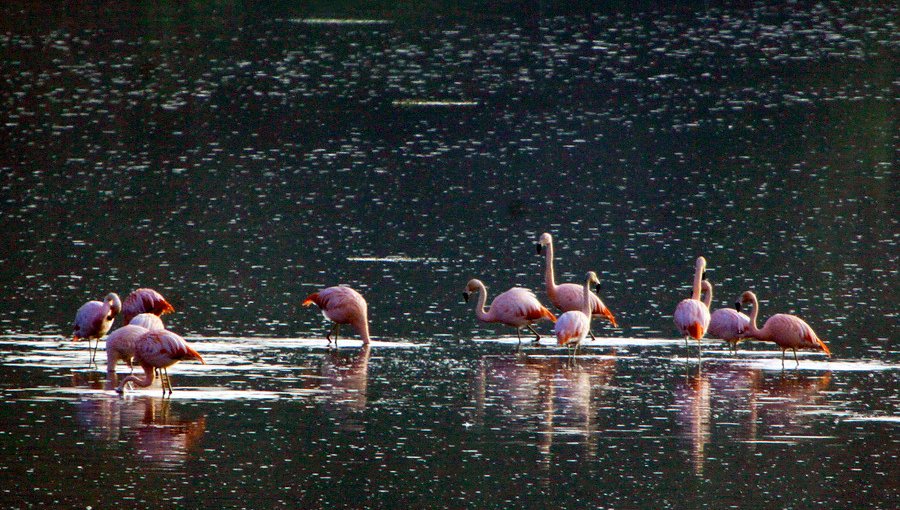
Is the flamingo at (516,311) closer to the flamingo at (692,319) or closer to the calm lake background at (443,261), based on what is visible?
the calm lake background at (443,261)

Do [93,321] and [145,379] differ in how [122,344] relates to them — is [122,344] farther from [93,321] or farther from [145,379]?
[93,321]

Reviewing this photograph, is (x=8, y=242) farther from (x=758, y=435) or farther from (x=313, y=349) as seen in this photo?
(x=758, y=435)

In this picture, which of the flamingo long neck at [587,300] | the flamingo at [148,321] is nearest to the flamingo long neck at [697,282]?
the flamingo long neck at [587,300]

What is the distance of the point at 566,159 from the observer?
24953 millimetres

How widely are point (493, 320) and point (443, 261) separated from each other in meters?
3.03

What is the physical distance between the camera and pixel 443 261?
1795 centimetres

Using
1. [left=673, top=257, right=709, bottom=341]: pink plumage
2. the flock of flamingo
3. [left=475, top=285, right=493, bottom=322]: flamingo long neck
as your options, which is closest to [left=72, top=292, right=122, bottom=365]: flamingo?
the flock of flamingo

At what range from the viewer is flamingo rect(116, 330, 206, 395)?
12.0 meters

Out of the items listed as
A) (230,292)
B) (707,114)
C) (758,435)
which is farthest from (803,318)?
(707,114)

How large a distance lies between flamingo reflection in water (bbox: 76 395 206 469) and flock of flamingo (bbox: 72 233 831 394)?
24 centimetres

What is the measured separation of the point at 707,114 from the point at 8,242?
1494 centimetres

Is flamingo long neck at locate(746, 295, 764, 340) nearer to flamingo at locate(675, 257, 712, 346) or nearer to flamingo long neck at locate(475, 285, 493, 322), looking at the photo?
flamingo at locate(675, 257, 712, 346)

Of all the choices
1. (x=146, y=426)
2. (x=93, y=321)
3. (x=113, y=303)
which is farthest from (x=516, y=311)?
(x=146, y=426)

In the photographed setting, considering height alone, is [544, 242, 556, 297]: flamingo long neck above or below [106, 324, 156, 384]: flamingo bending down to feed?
above
